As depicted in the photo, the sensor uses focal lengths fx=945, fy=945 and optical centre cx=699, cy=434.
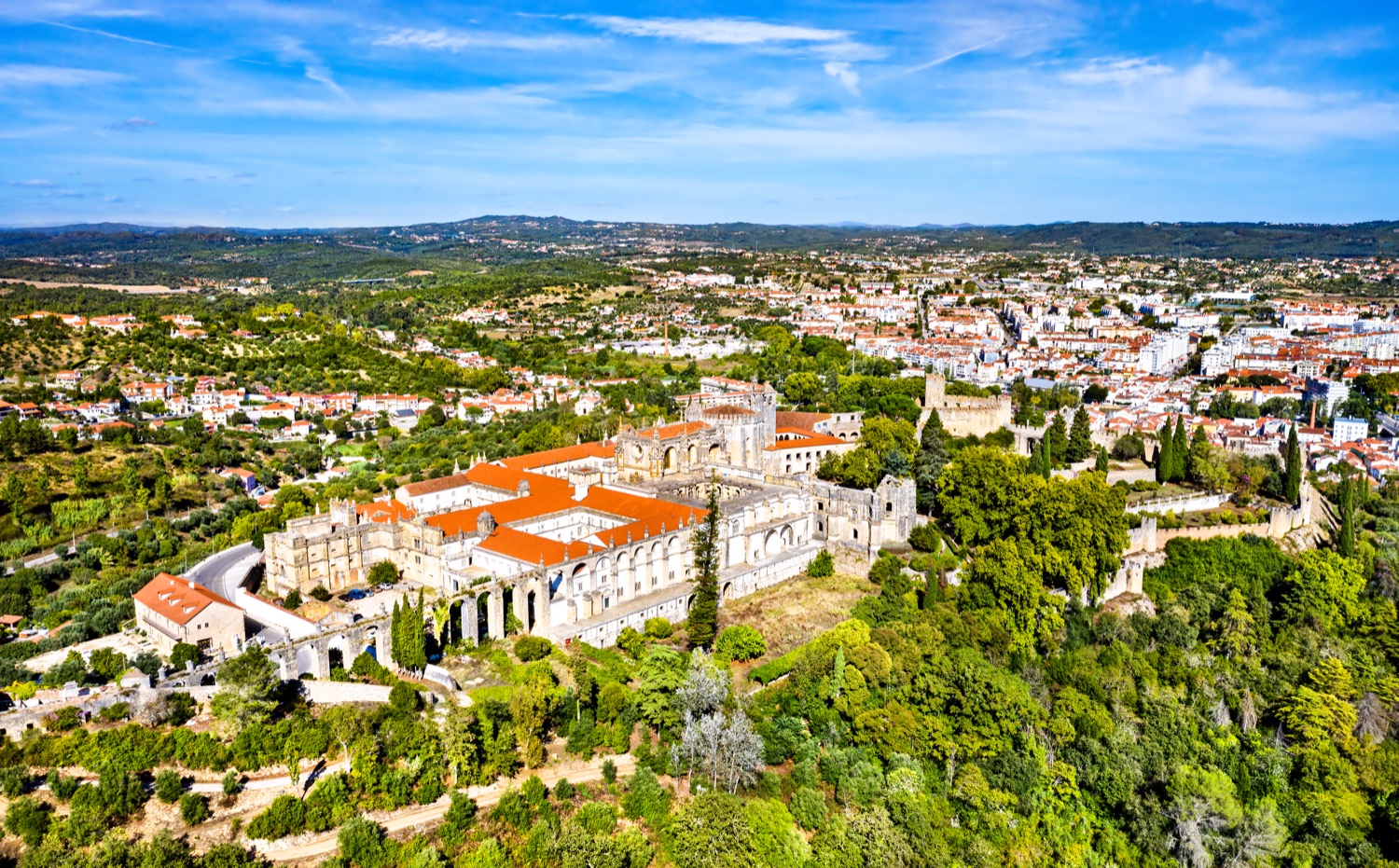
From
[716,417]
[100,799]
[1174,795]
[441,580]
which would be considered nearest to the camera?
[100,799]

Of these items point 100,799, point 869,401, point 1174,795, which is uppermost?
point 869,401

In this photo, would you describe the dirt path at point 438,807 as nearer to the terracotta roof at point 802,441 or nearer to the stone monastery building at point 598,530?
the stone monastery building at point 598,530

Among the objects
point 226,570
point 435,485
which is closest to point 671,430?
point 435,485

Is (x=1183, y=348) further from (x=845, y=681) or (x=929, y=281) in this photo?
(x=845, y=681)

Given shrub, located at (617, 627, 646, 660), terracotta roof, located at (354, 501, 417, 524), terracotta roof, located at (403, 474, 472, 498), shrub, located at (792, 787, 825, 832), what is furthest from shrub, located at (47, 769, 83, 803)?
terracotta roof, located at (403, 474, 472, 498)

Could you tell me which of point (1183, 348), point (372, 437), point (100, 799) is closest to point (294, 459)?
point (372, 437)

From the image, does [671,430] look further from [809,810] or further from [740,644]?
[809,810]

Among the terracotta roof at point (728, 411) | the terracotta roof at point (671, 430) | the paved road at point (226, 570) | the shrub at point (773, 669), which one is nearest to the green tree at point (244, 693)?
the paved road at point (226, 570)
